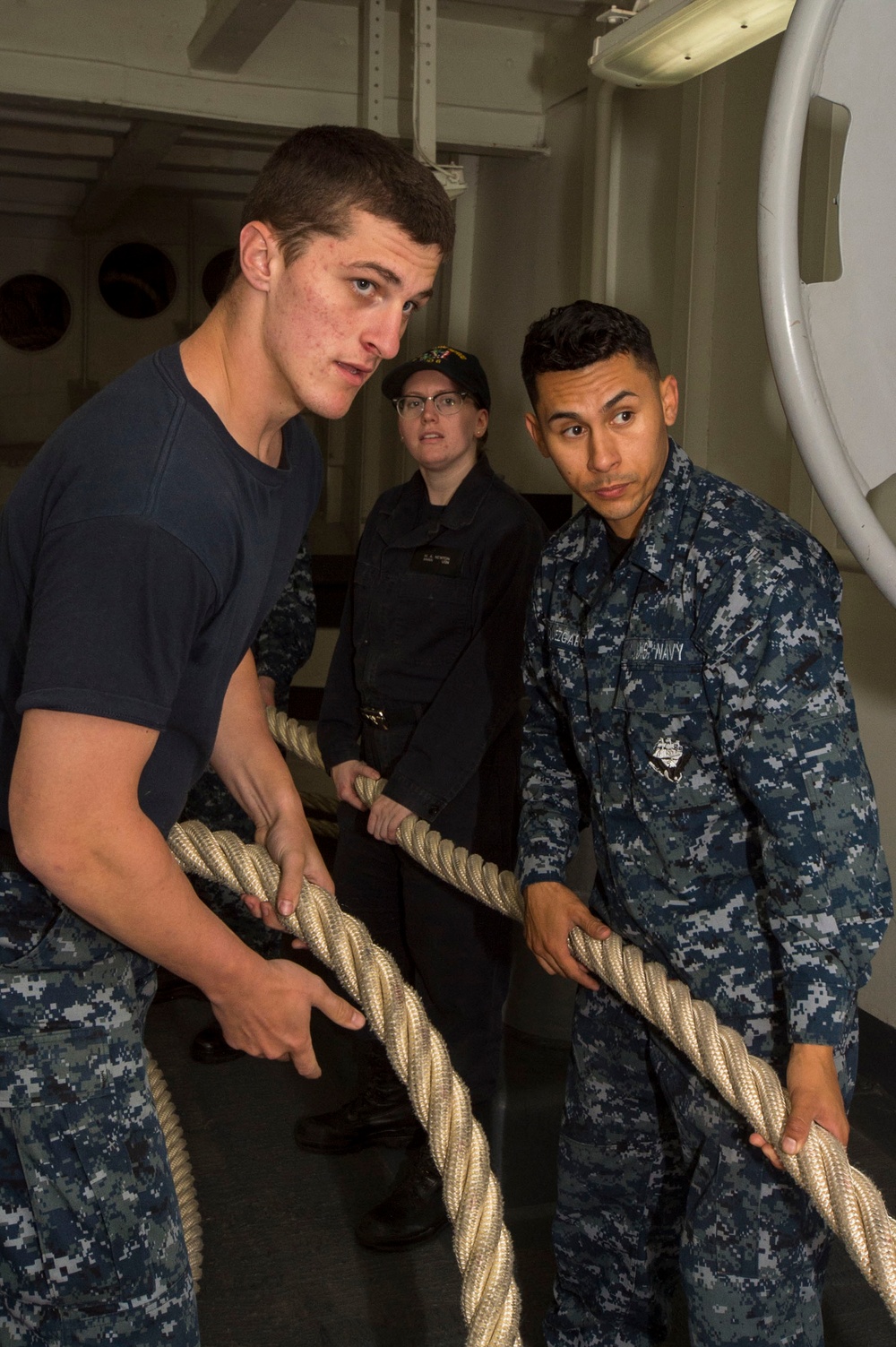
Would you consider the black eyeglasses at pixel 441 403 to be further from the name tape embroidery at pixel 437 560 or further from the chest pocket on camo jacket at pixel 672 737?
the chest pocket on camo jacket at pixel 672 737

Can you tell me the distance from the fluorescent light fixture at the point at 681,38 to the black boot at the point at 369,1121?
101 inches

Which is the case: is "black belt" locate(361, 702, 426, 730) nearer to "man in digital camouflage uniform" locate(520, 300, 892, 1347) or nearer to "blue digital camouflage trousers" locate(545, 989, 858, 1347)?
"man in digital camouflage uniform" locate(520, 300, 892, 1347)

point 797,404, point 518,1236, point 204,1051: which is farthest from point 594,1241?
point 204,1051

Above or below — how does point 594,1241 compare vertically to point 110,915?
below

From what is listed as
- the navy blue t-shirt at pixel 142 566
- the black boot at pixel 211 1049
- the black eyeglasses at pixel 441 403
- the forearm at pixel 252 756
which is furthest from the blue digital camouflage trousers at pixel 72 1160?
the black boot at pixel 211 1049

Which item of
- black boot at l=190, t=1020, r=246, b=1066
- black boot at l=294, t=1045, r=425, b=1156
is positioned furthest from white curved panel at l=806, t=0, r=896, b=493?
black boot at l=190, t=1020, r=246, b=1066

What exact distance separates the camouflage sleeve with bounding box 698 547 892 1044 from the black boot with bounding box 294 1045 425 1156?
1609mm

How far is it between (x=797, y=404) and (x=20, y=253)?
8.37m

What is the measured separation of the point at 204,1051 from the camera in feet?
11.2

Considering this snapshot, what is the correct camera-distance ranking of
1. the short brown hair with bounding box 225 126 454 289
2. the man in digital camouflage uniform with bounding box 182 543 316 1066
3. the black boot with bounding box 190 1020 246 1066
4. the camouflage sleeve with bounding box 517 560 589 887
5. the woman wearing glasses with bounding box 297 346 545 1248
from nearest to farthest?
the short brown hair with bounding box 225 126 454 289
the camouflage sleeve with bounding box 517 560 589 887
the woman wearing glasses with bounding box 297 346 545 1248
the black boot with bounding box 190 1020 246 1066
the man in digital camouflage uniform with bounding box 182 543 316 1066

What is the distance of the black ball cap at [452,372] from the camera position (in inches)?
114

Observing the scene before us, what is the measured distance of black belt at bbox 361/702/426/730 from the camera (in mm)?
2936

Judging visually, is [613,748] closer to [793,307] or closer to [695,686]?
[695,686]

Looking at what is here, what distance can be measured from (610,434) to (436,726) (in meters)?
1.08
